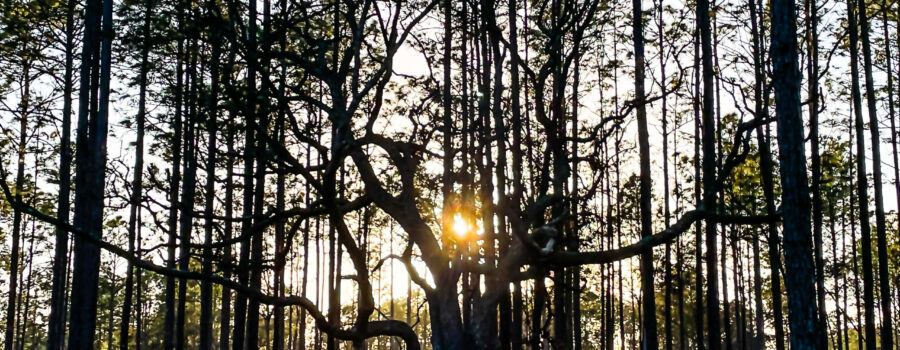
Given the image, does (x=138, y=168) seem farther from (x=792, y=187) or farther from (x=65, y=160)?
(x=792, y=187)

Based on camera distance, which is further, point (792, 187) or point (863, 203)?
point (863, 203)

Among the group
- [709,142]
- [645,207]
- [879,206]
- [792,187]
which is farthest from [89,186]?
[879,206]

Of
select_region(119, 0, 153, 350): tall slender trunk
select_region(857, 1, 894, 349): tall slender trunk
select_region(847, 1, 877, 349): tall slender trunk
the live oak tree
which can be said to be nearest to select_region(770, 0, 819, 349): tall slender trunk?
the live oak tree

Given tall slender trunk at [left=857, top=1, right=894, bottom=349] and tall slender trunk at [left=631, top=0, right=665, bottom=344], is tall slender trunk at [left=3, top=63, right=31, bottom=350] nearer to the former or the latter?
tall slender trunk at [left=631, top=0, right=665, bottom=344]

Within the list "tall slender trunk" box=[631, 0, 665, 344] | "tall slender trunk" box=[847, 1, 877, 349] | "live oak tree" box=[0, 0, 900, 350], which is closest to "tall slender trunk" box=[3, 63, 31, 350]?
"live oak tree" box=[0, 0, 900, 350]

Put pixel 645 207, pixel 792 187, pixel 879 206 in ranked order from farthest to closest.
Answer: pixel 879 206
pixel 645 207
pixel 792 187

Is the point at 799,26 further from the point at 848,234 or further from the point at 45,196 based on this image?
the point at 45,196

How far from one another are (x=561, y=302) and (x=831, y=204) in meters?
18.9

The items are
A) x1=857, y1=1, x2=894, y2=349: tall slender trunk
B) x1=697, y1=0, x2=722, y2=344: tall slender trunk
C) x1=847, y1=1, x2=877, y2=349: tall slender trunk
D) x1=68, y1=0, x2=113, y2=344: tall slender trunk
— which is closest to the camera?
x1=68, y1=0, x2=113, y2=344: tall slender trunk

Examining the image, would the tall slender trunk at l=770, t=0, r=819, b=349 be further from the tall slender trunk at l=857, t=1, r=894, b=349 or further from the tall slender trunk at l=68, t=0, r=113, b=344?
the tall slender trunk at l=857, t=1, r=894, b=349

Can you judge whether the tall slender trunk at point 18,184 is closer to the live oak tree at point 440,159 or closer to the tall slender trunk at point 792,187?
the live oak tree at point 440,159

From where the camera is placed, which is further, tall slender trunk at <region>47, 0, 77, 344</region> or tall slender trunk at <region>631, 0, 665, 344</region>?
tall slender trunk at <region>47, 0, 77, 344</region>

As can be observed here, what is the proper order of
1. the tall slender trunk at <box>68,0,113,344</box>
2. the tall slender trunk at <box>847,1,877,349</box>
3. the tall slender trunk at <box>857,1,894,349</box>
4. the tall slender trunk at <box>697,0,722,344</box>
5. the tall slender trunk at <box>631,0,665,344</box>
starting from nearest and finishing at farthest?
1. the tall slender trunk at <box>68,0,113,344</box>
2. the tall slender trunk at <box>631,0,665,344</box>
3. the tall slender trunk at <box>697,0,722,344</box>
4. the tall slender trunk at <box>847,1,877,349</box>
5. the tall slender trunk at <box>857,1,894,349</box>

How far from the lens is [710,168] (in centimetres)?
1392
